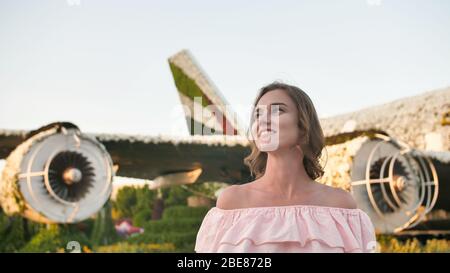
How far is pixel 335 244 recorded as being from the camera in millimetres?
1650

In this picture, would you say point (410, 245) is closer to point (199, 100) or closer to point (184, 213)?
point (184, 213)

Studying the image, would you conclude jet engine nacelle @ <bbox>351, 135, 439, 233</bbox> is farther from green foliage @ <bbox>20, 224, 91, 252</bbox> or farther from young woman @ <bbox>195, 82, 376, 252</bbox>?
young woman @ <bbox>195, 82, 376, 252</bbox>

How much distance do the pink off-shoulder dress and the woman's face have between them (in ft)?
0.73

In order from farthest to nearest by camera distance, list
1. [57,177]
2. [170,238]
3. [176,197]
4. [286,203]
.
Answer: [176,197]
[170,238]
[57,177]
[286,203]

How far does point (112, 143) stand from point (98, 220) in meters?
4.85

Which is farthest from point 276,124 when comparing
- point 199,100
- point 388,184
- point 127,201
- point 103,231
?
point 127,201

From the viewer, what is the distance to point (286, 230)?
1.63 m

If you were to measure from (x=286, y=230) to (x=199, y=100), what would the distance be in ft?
46.6

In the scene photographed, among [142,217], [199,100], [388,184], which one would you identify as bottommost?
[142,217]

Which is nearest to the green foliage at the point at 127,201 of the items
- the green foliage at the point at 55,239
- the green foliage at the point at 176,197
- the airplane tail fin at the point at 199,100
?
the green foliage at the point at 176,197

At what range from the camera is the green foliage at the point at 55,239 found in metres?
9.23

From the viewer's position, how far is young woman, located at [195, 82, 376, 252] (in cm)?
165

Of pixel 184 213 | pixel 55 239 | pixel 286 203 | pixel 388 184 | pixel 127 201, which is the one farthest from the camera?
pixel 127 201
